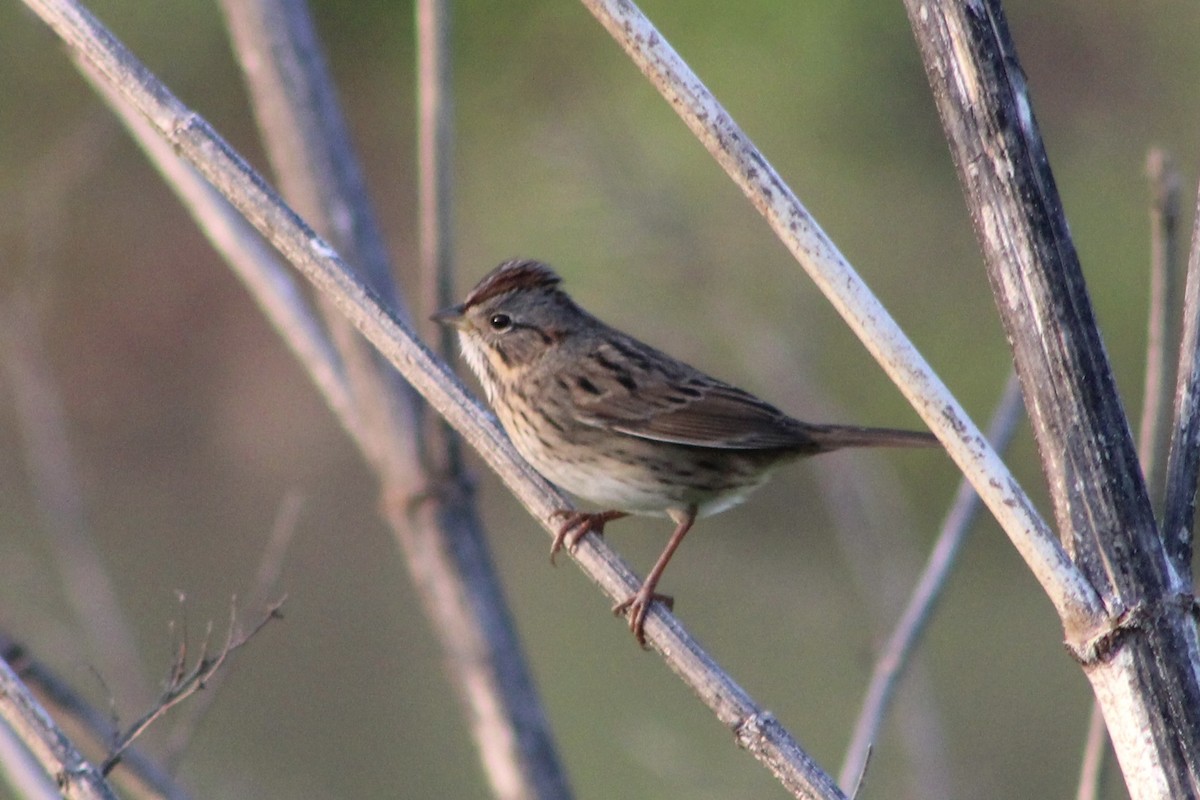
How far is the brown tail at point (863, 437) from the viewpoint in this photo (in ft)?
11.2

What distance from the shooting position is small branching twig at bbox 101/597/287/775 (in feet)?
7.22

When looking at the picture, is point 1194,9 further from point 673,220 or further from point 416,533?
point 416,533

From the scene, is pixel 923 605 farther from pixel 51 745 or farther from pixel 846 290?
pixel 51 745

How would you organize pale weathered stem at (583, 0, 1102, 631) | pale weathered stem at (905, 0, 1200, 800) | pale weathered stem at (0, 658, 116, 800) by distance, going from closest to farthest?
pale weathered stem at (905, 0, 1200, 800), pale weathered stem at (583, 0, 1102, 631), pale weathered stem at (0, 658, 116, 800)

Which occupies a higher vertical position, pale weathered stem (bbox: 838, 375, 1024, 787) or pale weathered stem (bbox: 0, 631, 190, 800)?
pale weathered stem (bbox: 0, 631, 190, 800)

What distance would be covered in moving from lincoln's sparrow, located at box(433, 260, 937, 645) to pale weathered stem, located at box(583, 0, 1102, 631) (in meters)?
1.48

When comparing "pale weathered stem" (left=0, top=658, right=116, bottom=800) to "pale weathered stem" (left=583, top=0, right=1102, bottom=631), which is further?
"pale weathered stem" (left=0, top=658, right=116, bottom=800)

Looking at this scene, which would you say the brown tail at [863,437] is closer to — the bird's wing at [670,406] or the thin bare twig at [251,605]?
the bird's wing at [670,406]

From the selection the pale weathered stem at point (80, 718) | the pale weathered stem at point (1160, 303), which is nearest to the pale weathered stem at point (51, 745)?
the pale weathered stem at point (80, 718)

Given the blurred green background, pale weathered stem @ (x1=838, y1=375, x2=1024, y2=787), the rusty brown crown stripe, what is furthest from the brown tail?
the blurred green background

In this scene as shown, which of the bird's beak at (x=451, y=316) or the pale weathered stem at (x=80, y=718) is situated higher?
the bird's beak at (x=451, y=316)

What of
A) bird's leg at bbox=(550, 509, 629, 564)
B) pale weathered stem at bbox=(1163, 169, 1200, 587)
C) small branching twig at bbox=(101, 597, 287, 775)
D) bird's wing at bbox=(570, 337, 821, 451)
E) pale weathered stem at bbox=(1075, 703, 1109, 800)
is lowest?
pale weathered stem at bbox=(1075, 703, 1109, 800)

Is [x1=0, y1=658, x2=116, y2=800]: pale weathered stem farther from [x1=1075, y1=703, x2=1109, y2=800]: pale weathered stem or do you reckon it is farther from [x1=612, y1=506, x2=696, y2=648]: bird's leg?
[x1=1075, y1=703, x2=1109, y2=800]: pale weathered stem

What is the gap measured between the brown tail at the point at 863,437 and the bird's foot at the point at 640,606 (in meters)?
0.71
